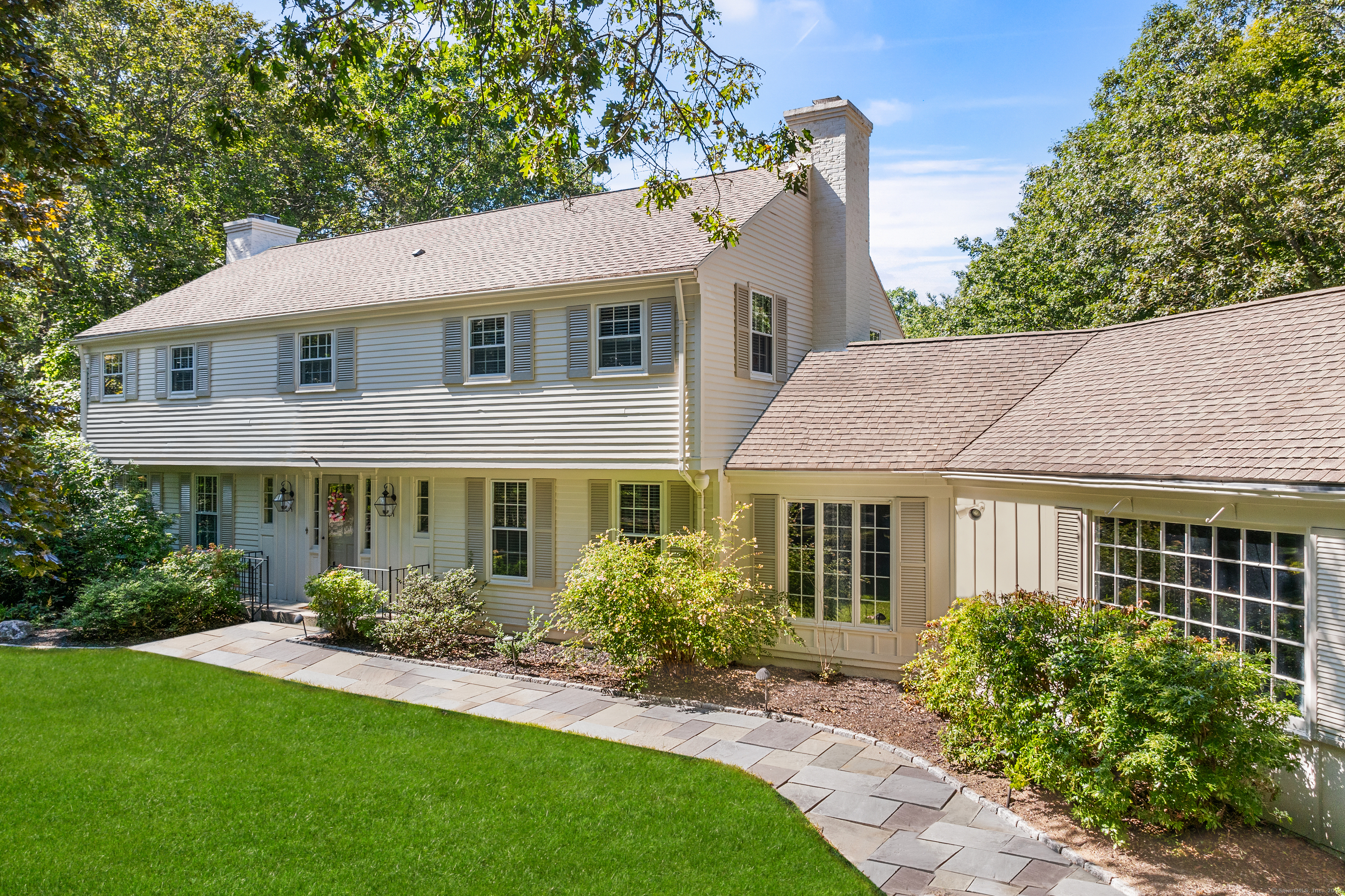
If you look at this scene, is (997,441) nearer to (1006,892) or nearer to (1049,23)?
(1049,23)

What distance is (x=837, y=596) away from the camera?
37.1ft

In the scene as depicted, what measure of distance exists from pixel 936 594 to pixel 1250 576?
172 inches

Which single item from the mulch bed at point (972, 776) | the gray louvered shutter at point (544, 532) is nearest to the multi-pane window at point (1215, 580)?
the mulch bed at point (972, 776)

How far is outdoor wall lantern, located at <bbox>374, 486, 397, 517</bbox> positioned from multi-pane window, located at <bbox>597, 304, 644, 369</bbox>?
215 inches

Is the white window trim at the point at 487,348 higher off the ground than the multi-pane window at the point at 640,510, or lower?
higher

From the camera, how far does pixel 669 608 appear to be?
10.2 m

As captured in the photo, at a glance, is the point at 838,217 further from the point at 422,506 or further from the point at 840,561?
the point at 422,506

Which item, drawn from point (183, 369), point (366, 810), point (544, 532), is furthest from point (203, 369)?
point (366, 810)

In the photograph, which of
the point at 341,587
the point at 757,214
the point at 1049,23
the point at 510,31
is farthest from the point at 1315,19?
the point at 341,587

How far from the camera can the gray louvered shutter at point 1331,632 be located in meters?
5.81

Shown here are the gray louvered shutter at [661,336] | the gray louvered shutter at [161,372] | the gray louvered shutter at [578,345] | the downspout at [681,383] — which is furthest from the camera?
the gray louvered shutter at [161,372]

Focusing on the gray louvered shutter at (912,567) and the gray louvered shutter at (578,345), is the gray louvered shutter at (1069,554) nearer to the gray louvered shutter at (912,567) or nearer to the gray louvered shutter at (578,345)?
the gray louvered shutter at (912,567)

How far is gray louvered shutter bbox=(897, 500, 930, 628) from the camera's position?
10.8 m

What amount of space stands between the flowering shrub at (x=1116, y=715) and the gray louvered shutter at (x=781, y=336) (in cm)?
658
